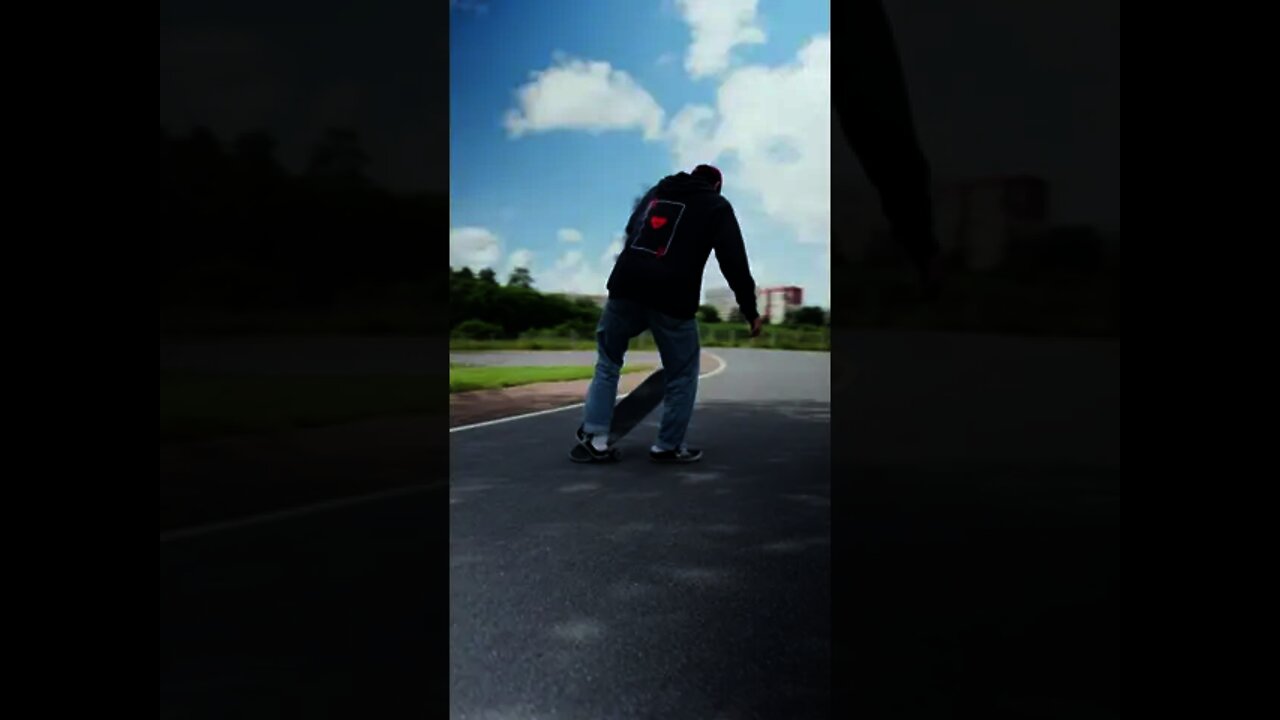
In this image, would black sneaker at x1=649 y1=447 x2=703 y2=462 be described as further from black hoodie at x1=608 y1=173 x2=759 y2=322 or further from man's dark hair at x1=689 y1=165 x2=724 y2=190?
man's dark hair at x1=689 y1=165 x2=724 y2=190

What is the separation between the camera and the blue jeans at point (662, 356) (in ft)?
17.4

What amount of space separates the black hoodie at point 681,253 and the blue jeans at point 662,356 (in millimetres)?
136

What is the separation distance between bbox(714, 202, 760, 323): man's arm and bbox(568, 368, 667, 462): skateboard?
2.77ft

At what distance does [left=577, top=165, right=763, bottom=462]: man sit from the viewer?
514cm

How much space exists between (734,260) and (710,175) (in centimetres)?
68
